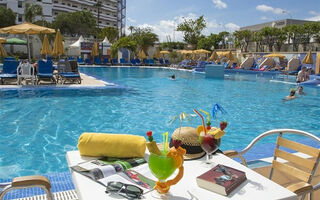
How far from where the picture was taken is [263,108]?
928 centimetres

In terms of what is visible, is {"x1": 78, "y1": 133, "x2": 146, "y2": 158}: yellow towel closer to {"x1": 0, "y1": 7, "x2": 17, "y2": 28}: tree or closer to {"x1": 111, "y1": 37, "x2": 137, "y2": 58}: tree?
{"x1": 111, "y1": 37, "x2": 137, "y2": 58}: tree

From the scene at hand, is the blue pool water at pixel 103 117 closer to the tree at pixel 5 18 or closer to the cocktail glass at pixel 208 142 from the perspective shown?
the cocktail glass at pixel 208 142

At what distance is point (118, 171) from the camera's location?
171 centimetres

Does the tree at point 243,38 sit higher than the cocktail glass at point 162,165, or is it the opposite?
the tree at point 243,38

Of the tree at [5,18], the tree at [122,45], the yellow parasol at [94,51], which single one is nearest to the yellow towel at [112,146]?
the yellow parasol at [94,51]

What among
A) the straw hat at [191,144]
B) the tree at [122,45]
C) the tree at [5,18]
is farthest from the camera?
the tree at [5,18]

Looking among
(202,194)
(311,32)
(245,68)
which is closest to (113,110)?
(202,194)

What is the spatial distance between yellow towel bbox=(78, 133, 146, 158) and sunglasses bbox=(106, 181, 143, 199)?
406mm

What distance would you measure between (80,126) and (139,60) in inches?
1007

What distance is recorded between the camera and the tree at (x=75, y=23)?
2421 inches

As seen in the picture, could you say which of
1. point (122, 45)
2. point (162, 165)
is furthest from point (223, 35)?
point (162, 165)

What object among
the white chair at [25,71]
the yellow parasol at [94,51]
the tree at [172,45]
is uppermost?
the tree at [172,45]

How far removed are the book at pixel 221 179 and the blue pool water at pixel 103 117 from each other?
128 inches

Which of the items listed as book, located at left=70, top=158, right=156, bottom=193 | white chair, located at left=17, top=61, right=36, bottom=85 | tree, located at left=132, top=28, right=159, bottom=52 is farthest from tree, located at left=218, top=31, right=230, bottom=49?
book, located at left=70, top=158, right=156, bottom=193
